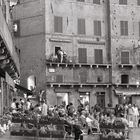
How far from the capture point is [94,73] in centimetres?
5419

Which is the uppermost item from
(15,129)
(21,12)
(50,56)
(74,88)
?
(21,12)

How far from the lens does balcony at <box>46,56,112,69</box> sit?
5147 cm

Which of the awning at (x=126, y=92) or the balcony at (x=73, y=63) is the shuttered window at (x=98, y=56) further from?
the awning at (x=126, y=92)

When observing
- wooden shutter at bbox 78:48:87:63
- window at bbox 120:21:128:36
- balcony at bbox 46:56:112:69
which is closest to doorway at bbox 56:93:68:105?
balcony at bbox 46:56:112:69

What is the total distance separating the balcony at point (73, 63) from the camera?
51469 mm

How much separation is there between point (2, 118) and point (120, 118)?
5.29 meters

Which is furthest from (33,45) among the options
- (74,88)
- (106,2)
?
(106,2)

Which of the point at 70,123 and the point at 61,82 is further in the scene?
the point at 61,82

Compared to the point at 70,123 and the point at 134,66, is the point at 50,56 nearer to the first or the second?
the point at 134,66

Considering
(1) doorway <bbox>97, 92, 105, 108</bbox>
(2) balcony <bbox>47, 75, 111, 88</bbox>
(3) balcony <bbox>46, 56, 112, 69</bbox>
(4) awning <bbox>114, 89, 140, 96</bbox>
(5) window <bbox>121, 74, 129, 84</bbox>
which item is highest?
(3) balcony <bbox>46, 56, 112, 69</bbox>

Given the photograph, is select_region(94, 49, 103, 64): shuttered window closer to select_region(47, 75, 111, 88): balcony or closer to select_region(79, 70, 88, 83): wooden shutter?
select_region(79, 70, 88, 83): wooden shutter

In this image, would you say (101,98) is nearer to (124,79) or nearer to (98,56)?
(124,79)

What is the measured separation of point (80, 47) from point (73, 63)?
2.58 m

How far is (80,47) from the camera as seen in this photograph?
54156 millimetres
